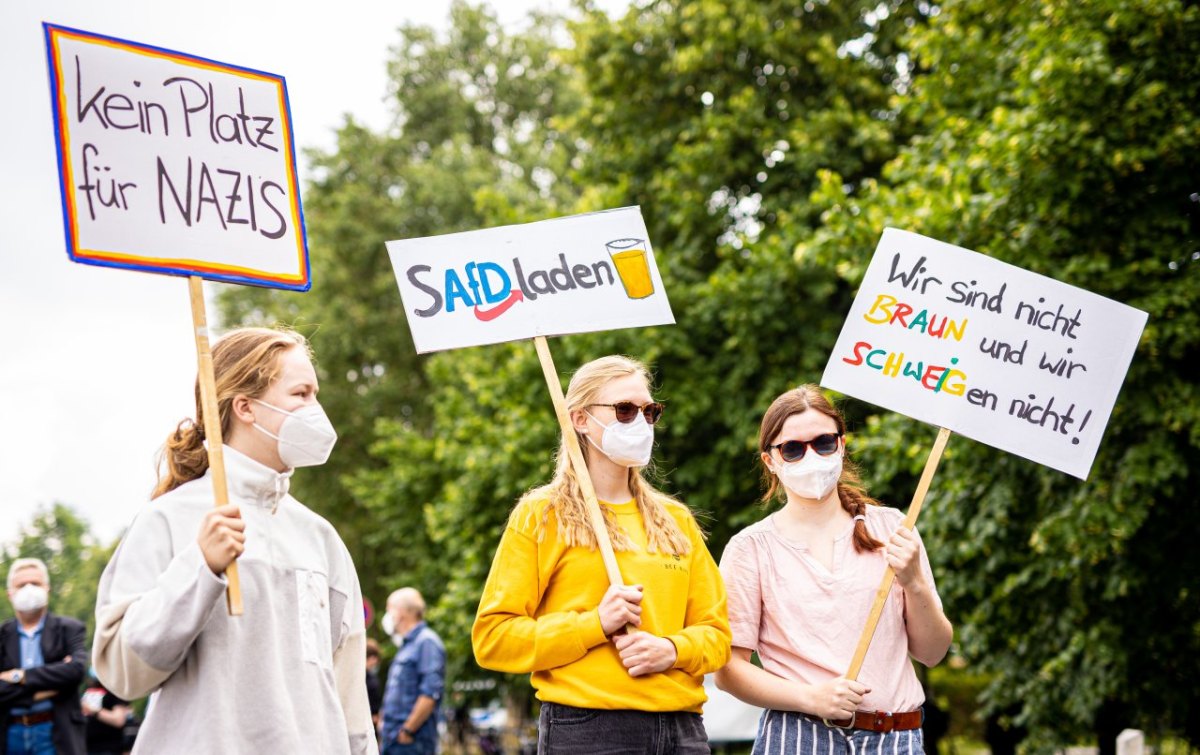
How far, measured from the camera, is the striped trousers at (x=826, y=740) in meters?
3.89

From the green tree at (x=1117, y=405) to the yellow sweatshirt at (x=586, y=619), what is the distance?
20.9 ft

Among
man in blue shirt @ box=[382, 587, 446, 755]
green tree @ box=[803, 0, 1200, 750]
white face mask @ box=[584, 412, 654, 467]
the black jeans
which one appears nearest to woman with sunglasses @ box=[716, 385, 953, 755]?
the black jeans

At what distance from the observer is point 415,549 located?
21641 millimetres

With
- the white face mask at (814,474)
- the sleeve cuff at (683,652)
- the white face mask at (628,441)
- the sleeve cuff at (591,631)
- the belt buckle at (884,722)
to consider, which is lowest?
the belt buckle at (884,722)

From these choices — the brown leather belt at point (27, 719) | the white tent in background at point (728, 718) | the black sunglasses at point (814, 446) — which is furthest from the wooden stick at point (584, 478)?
the white tent in background at point (728, 718)

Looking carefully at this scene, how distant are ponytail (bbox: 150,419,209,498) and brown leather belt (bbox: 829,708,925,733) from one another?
2184 mm

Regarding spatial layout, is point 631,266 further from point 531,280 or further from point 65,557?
point 65,557

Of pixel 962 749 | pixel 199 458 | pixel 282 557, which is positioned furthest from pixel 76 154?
pixel 962 749

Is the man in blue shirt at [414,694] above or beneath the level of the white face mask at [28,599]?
beneath

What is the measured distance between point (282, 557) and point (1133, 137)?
28.1 feet

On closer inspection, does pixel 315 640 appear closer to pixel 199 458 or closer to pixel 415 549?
pixel 199 458

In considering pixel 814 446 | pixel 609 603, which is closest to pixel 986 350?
pixel 814 446

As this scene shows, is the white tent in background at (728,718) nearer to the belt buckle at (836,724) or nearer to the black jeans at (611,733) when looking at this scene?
the belt buckle at (836,724)

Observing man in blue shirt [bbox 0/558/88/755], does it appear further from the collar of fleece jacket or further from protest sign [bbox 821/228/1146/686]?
protest sign [bbox 821/228/1146/686]
